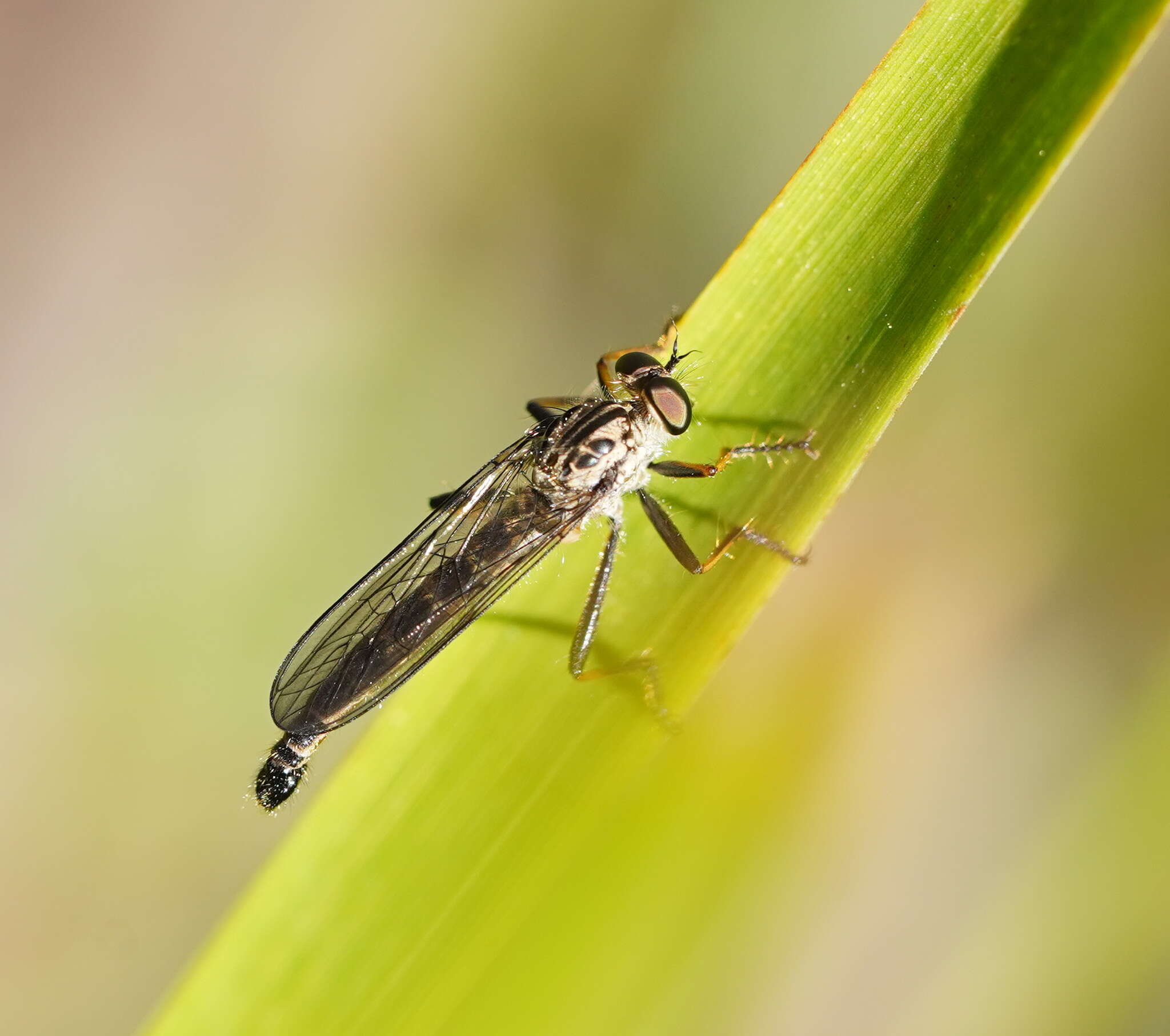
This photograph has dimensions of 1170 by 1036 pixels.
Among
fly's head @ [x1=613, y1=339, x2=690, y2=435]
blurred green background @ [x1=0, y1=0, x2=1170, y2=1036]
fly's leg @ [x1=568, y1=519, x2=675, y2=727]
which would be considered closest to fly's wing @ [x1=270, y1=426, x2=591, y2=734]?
fly's leg @ [x1=568, y1=519, x2=675, y2=727]

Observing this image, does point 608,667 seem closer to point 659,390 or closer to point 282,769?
point 659,390

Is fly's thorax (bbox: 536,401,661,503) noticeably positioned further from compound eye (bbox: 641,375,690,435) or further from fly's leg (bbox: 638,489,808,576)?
fly's leg (bbox: 638,489,808,576)

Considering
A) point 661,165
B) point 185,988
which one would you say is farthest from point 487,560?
point 661,165

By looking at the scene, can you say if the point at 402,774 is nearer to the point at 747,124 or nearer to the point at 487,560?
the point at 487,560

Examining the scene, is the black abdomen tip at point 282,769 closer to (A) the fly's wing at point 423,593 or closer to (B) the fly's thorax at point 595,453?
(A) the fly's wing at point 423,593

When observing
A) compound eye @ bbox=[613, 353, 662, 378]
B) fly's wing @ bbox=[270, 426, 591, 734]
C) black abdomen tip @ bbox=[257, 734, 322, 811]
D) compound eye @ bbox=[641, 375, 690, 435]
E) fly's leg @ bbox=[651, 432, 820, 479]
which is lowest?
black abdomen tip @ bbox=[257, 734, 322, 811]
